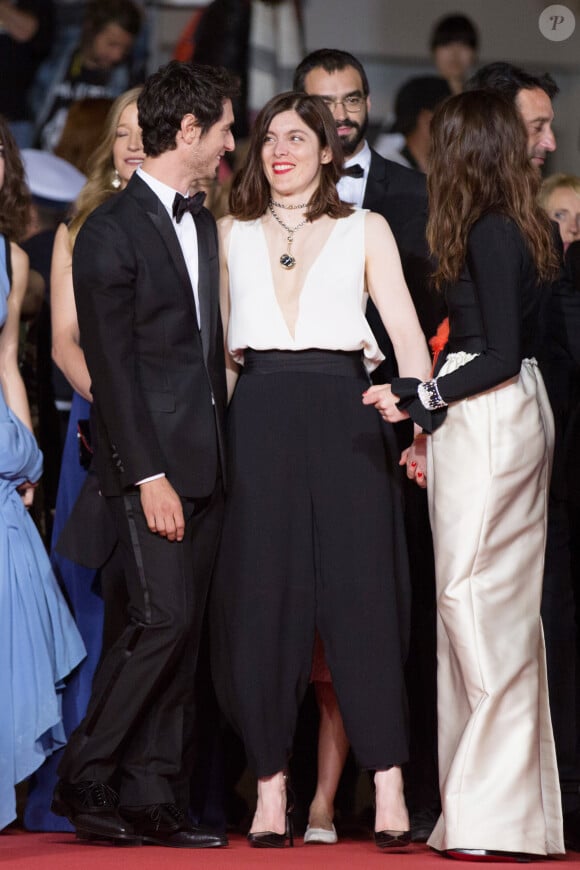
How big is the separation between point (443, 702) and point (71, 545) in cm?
108

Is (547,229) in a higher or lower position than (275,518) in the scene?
higher

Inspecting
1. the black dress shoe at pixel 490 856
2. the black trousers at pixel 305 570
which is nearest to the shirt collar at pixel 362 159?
the black trousers at pixel 305 570

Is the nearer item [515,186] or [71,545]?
[515,186]

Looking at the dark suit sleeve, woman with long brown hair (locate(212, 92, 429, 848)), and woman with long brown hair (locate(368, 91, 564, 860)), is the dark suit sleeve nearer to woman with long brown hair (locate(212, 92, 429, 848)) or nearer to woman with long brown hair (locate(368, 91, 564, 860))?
woman with long brown hair (locate(212, 92, 429, 848))

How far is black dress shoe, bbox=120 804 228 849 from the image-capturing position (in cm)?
381

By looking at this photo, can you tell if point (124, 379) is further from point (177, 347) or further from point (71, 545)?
point (71, 545)

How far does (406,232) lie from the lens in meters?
4.58

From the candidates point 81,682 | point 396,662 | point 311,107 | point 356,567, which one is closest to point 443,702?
point 396,662

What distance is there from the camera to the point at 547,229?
3865mm

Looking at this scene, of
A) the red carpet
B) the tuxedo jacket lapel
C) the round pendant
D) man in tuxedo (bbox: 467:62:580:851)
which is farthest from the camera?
man in tuxedo (bbox: 467:62:580:851)

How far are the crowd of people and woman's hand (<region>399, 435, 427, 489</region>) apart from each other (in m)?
0.01

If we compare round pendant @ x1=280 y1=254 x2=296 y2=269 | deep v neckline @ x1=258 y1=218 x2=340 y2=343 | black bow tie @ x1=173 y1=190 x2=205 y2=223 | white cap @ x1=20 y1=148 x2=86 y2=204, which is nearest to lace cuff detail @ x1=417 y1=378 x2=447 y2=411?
deep v neckline @ x1=258 y1=218 x2=340 y2=343

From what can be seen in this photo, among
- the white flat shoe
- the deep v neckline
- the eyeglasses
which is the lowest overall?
the white flat shoe

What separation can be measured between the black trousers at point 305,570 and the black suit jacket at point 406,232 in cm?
47
